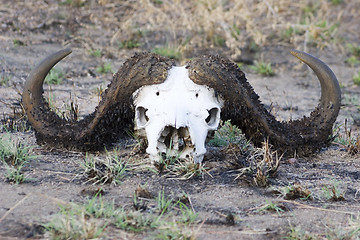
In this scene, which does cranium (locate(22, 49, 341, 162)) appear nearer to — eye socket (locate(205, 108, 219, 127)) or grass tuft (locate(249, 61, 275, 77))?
eye socket (locate(205, 108, 219, 127))

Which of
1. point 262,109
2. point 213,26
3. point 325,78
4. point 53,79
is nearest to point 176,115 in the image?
point 262,109

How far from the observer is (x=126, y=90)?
4457 millimetres

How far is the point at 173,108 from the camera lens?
4.18 metres

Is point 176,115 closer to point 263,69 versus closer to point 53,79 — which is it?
point 53,79

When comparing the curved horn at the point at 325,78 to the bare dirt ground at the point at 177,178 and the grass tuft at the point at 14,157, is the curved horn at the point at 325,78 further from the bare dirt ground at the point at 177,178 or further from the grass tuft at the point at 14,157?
the grass tuft at the point at 14,157

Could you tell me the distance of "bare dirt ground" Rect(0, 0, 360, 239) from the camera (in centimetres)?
355

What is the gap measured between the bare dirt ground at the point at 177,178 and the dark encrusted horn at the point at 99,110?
17 centimetres

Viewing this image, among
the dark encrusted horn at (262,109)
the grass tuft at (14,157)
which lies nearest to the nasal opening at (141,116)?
the dark encrusted horn at (262,109)

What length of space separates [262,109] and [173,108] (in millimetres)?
A: 878

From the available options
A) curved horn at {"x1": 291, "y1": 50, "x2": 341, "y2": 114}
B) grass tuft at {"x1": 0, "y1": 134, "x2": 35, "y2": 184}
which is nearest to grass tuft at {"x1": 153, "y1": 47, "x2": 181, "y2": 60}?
curved horn at {"x1": 291, "y1": 50, "x2": 341, "y2": 114}

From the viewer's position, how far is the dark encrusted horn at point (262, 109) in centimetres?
444

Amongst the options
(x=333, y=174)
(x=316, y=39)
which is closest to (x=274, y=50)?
(x=316, y=39)

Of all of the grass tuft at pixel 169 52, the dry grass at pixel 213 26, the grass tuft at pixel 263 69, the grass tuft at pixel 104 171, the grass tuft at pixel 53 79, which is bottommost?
the grass tuft at pixel 104 171

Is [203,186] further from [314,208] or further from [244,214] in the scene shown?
[314,208]
